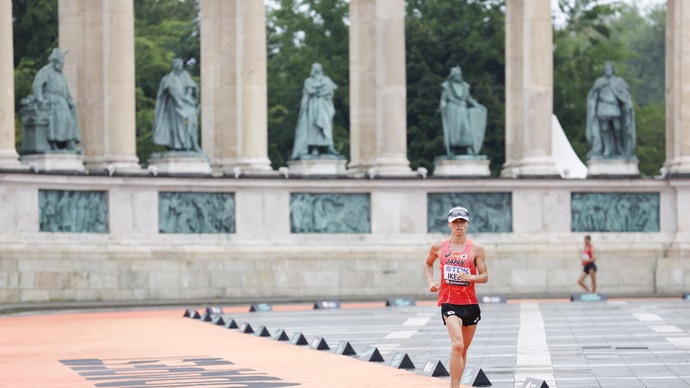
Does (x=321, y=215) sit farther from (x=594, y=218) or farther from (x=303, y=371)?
(x=303, y=371)

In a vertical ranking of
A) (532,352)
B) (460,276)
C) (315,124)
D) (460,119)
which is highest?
(460,119)

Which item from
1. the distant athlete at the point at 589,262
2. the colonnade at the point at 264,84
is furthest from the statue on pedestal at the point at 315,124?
the distant athlete at the point at 589,262

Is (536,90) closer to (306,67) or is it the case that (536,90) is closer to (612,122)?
(612,122)

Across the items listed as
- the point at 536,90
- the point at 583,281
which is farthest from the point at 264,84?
the point at 583,281

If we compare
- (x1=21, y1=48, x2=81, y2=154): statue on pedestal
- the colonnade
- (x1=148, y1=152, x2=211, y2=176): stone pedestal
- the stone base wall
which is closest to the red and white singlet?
the stone base wall

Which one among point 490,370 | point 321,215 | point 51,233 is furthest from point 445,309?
point 321,215

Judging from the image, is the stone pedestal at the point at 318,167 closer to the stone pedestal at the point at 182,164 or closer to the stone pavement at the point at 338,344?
the stone pedestal at the point at 182,164

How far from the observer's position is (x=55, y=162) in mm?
69312

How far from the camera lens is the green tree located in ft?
371

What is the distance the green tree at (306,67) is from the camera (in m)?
113

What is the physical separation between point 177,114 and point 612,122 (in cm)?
1755

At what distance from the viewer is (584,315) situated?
58906mm

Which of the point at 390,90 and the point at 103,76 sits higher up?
the point at 103,76

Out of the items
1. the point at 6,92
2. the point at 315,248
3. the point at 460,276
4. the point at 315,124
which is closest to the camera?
the point at 460,276
